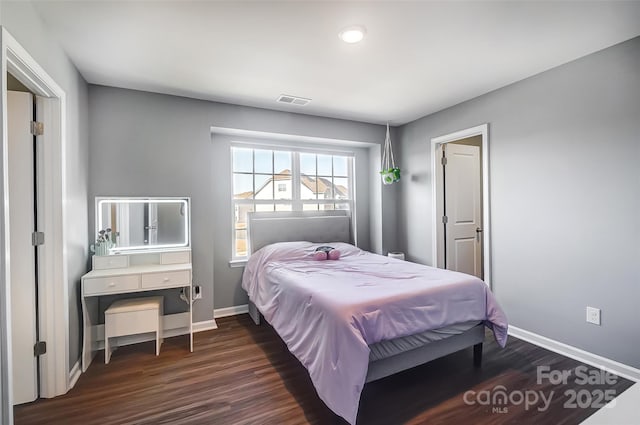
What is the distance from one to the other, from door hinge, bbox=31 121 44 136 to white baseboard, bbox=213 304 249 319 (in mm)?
2380

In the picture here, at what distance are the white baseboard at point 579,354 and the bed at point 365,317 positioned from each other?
0.74 m

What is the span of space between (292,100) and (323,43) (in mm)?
1181

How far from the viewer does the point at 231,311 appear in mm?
3650

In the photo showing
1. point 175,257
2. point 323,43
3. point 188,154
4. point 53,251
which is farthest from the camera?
point 188,154

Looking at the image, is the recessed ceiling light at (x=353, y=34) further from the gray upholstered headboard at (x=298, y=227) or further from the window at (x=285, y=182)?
the gray upholstered headboard at (x=298, y=227)

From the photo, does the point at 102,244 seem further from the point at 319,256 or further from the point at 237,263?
the point at 319,256

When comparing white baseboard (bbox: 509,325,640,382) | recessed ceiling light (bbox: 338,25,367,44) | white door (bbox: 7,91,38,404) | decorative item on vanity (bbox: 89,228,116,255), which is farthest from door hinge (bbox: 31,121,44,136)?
white baseboard (bbox: 509,325,640,382)

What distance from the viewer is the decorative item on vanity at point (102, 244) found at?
2.71 metres

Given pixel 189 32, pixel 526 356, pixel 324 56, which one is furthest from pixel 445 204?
pixel 189 32

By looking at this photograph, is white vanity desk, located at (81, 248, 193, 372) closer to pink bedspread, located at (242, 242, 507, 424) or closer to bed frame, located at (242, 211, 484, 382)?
pink bedspread, located at (242, 242, 507, 424)

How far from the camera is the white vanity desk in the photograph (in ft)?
8.02

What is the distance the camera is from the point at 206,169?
3.29 m

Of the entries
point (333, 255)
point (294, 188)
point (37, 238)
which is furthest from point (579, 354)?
point (37, 238)

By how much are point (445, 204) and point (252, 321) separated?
112 inches
